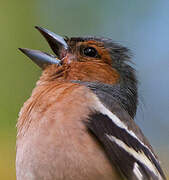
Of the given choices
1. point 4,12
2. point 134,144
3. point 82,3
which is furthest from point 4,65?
point 134,144

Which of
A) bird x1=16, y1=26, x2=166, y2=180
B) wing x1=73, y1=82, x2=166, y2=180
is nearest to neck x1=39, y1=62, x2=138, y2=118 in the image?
bird x1=16, y1=26, x2=166, y2=180

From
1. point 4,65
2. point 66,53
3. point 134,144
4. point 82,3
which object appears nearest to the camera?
point 134,144

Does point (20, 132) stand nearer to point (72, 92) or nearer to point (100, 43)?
point (72, 92)

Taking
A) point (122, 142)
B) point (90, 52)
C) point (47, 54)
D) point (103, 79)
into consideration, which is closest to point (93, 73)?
point (103, 79)

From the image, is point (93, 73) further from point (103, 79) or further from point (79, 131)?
point (79, 131)

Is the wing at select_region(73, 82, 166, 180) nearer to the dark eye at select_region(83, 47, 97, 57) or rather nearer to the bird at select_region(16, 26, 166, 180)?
the bird at select_region(16, 26, 166, 180)

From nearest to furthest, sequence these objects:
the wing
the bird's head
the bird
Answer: the bird
the wing
the bird's head
